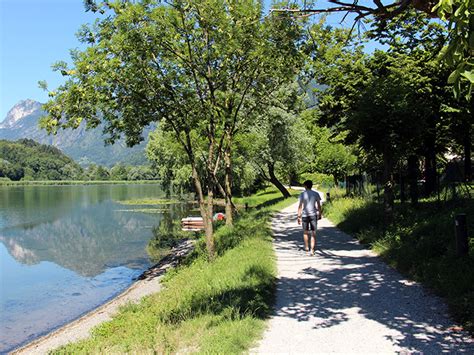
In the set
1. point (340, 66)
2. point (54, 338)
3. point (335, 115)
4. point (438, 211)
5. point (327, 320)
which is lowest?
point (54, 338)

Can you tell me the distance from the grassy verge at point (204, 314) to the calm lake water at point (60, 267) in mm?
3955

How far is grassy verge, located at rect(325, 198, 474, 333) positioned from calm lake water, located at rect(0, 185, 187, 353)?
8.71 meters

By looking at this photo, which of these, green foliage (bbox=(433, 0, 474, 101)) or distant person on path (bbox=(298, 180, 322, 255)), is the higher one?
green foliage (bbox=(433, 0, 474, 101))

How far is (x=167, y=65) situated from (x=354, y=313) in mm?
8034

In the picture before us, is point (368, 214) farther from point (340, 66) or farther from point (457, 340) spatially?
point (457, 340)

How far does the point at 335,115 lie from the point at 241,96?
3.27 meters

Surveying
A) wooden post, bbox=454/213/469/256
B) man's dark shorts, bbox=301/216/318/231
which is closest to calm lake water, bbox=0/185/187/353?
man's dark shorts, bbox=301/216/318/231

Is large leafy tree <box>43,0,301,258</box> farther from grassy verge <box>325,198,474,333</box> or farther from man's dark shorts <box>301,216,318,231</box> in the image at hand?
grassy verge <box>325,198,474,333</box>

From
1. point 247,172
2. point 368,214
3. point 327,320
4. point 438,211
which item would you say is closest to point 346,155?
point 247,172

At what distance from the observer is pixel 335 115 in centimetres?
1511

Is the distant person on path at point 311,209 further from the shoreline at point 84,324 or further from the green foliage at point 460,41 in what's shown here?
the green foliage at point 460,41

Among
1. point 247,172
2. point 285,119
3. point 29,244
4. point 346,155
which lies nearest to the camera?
point 29,244

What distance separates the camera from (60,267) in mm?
20109

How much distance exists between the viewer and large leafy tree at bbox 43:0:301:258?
10109 mm
